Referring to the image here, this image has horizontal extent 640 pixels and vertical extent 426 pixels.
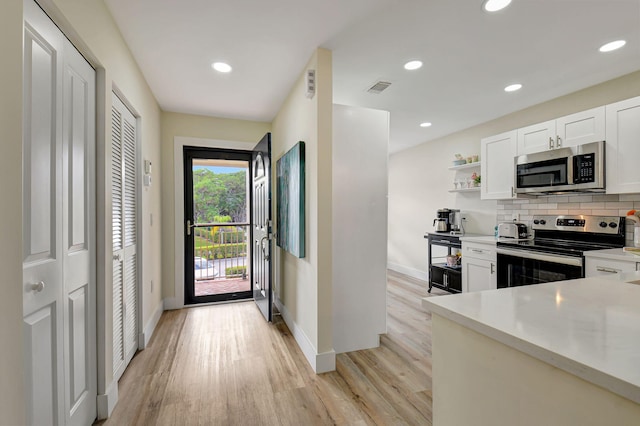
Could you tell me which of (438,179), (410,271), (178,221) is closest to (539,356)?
(178,221)

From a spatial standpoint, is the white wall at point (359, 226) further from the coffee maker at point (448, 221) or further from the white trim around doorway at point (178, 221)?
the coffee maker at point (448, 221)

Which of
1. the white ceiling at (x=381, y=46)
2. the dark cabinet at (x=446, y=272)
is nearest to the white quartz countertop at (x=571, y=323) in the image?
the white ceiling at (x=381, y=46)

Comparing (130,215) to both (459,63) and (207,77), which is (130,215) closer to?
(207,77)

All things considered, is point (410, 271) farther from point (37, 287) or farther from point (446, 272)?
point (37, 287)

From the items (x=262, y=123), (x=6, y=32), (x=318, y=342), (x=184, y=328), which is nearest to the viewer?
(x=6, y=32)

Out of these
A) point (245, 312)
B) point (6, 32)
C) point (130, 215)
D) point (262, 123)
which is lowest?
point (245, 312)

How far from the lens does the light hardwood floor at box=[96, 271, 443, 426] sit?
171cm

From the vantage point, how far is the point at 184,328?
299 cm

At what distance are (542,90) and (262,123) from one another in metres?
3.30

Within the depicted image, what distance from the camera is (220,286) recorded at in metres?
4.32

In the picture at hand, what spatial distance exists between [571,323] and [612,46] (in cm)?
267

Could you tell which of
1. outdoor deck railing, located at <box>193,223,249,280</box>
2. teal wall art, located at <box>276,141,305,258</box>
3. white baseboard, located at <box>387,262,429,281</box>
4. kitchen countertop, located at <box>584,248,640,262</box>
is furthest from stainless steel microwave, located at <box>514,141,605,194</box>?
outdoor deck railing, located at <box>193,223,249,280</box>

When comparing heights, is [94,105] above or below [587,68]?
below

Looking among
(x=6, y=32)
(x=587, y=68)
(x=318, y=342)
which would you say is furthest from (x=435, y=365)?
(x=587, y=68)
